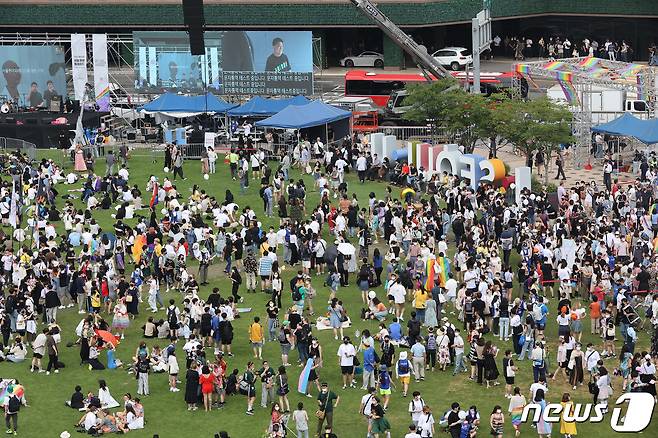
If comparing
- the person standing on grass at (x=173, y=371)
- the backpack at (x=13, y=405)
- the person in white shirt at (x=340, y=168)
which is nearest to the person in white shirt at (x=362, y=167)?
the person in white shirt at (x=340, y=168)

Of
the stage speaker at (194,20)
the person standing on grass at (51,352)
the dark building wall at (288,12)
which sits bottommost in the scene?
the person standing on grass at (51,352)

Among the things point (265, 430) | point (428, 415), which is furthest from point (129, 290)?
point (428, 415)

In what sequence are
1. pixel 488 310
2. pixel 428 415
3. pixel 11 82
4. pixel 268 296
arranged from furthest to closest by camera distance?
pixel 11 82, pixel 268 296, pixel 488 310, pixel 428 415

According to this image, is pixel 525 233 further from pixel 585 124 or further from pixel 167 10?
pixel 167 10

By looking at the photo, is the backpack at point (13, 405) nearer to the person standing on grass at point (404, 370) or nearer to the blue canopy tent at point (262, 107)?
the person standing on grass at point (404, 370)

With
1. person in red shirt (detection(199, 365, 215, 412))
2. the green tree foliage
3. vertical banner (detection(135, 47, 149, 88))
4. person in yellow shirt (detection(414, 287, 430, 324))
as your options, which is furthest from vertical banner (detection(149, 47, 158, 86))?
person in red shirt (detection(199, 365, 215, 412))

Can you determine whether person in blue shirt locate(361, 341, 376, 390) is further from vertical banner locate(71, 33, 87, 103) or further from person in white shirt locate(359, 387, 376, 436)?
vertical banner locate(71, 33, 87, 103)

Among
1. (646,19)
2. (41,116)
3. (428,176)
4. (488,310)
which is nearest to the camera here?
(488,310)

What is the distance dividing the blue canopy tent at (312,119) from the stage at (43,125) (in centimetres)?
902

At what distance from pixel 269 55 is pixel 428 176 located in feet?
49.8

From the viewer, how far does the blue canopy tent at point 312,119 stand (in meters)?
54.3

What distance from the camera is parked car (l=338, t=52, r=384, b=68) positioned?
8069 cm

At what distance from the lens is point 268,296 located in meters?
39.4

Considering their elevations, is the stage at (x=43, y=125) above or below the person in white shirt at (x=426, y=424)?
above
